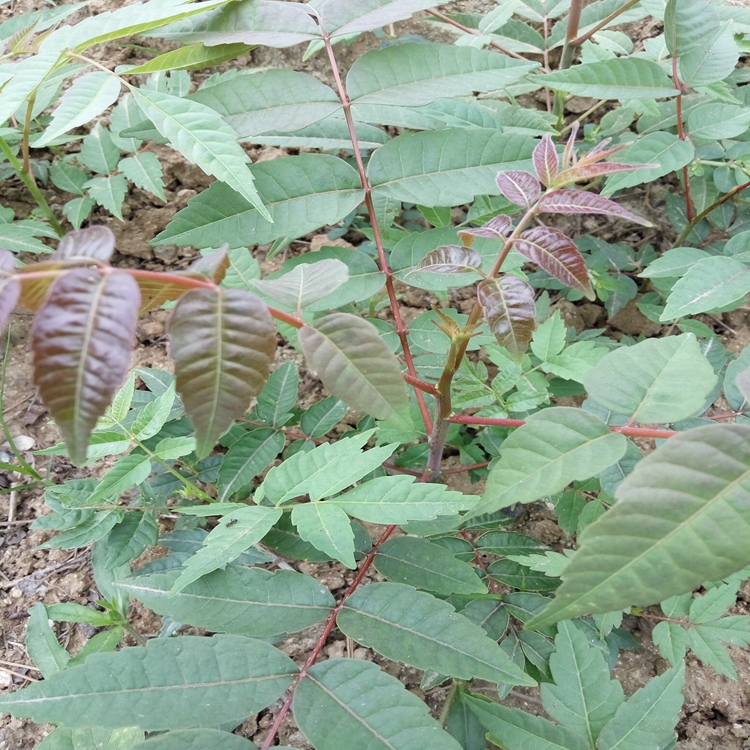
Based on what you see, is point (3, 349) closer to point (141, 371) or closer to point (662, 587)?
point (141, 371)

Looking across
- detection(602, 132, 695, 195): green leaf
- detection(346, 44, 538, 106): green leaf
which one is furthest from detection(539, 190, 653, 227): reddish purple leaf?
detection(602, 132, 695, 195): green leaf

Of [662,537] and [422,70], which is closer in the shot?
[662,537]

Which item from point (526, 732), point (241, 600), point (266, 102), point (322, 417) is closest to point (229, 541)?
point (241, 600)

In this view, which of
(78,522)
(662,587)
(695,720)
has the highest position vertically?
(662,587)

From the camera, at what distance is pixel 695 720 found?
61.4 inches

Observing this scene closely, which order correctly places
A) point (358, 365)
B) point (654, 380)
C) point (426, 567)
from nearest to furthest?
point (358, 365)
point (654, 380)
point (426, 567)

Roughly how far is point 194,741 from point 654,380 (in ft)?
3.10

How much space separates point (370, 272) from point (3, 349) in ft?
5.27

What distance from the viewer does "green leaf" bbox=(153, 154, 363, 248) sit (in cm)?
133

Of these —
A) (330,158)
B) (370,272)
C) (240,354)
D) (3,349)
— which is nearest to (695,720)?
(370,272)

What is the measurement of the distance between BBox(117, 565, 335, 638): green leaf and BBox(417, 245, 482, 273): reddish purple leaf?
0.69 m

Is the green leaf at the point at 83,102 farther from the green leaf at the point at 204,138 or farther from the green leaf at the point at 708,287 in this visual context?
the green leaf at the point at 708,287

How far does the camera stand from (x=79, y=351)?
619mm

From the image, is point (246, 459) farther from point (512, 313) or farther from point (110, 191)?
point (110, 191)
